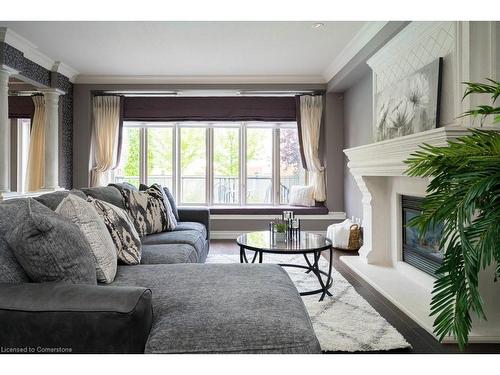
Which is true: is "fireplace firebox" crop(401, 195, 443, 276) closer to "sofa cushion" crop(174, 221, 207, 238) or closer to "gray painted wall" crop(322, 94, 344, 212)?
"sofa cushion" crop(174, 221, 207, 238)

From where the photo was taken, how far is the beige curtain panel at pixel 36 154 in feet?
18.6

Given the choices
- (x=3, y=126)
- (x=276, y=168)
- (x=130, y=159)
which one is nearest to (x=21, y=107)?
(x=130, y=159)

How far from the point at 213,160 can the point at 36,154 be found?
111 inches

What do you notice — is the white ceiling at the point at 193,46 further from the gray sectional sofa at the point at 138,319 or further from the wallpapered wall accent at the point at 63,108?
the gray sectional sofa at the point at 138,319

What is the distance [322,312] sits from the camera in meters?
2.46

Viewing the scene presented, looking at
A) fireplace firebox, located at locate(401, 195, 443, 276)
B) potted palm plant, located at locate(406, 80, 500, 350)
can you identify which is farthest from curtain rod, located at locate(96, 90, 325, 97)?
potted palm plant, located at locate(406, 80, 500, 350)

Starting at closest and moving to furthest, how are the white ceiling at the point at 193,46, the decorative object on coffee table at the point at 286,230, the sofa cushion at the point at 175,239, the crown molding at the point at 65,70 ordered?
the sofa cushion at the point at 175,239
the decorative object on coffee table at the point at 286,230
the white ceiling at the point at 193,46
the crown molding at the point at 65,70

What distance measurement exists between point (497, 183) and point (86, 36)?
4.19 meters

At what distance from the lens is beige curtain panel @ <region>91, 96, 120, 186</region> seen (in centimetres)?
565

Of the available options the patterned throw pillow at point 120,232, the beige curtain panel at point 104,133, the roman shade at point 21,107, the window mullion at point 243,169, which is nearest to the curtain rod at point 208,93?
the beige curtain panel at point 104,133

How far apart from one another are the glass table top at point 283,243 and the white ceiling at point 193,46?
7.13ft

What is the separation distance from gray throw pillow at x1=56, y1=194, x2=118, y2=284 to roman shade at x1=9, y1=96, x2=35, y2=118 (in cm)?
511

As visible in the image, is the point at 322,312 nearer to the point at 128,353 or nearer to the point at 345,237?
the point at 128,353

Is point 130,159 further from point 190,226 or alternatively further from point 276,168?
point 190,226
